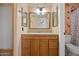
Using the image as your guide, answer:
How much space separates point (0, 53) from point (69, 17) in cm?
259

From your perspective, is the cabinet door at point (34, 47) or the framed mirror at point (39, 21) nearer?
the cabinet door at point (34, 47)

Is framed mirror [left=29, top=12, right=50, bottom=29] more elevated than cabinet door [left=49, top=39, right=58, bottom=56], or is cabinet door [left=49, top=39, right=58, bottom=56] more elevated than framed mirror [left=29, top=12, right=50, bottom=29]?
framed mirror [left=29, top=12, right=50, bottom=29]

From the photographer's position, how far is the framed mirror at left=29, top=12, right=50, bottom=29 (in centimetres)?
538

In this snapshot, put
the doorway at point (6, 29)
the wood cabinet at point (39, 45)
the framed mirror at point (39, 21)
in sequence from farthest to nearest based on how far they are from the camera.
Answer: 1. the framed mirror at point (39, 21)
2. the wood cabinet at point (39, 45)
3. the doorway at point (6, 29)

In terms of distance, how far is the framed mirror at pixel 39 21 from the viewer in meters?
5.38

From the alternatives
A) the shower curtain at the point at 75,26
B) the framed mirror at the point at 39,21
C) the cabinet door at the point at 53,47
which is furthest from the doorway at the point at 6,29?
the shower curtain at the point at 75,26

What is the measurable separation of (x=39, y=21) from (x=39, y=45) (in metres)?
1.12

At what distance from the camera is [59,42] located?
14.2ft

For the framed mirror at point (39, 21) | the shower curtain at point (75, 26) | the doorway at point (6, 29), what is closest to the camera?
the doorway at point (6, 29)

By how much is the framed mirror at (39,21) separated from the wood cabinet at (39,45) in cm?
86

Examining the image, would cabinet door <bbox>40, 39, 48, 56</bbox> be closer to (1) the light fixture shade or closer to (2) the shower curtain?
(2) the shower curtain

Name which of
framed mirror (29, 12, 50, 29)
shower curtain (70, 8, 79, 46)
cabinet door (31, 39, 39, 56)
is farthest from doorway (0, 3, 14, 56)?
shower curtain (70, 8, 79, 46)

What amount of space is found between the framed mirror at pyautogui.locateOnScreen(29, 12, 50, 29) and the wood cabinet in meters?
0.86

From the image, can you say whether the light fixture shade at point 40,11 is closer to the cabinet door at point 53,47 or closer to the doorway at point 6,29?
the cabinet door at point 53,47
